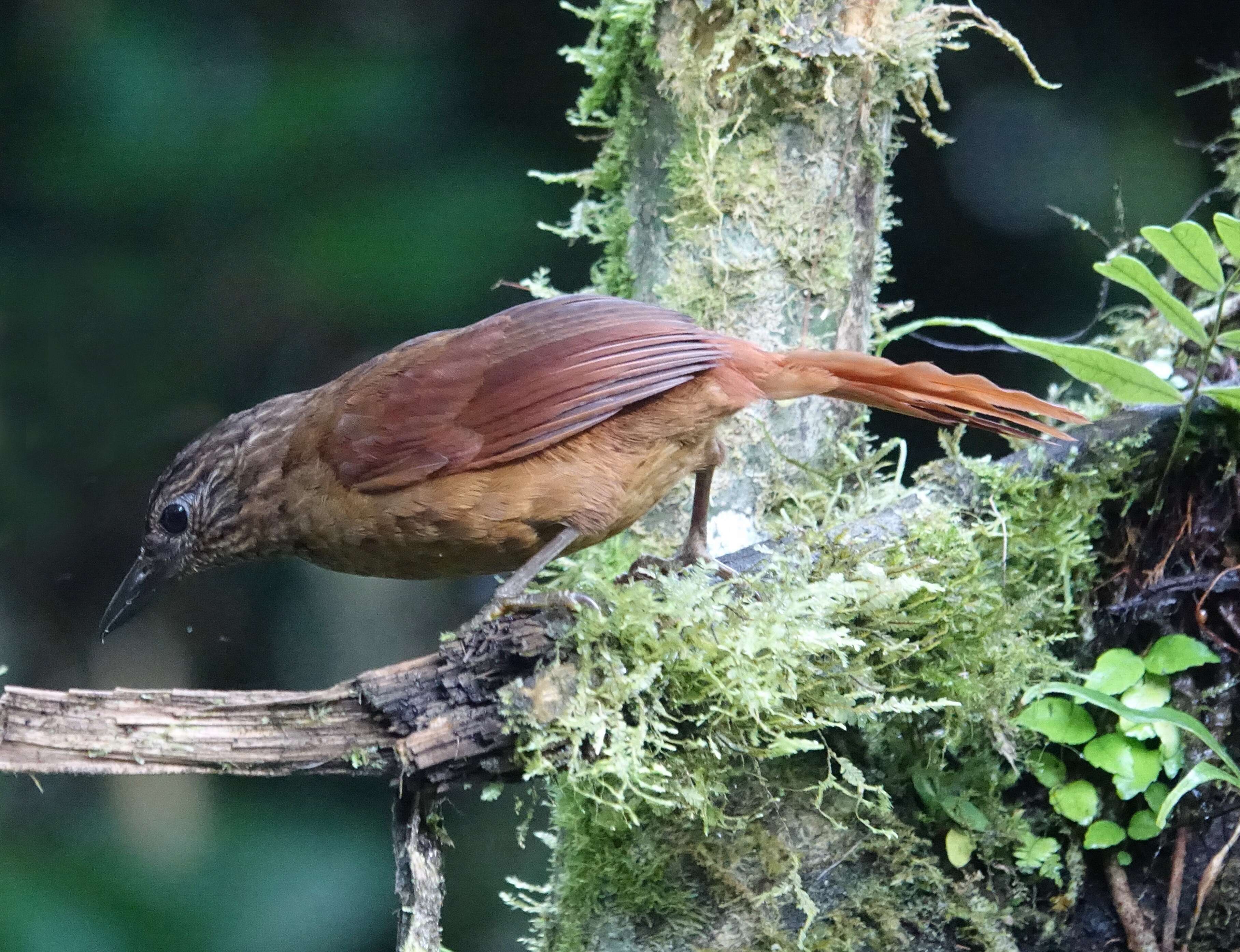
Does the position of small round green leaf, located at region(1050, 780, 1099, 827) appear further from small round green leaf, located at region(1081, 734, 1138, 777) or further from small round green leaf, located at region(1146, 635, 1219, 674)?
small round green leaf, located at region(1146, 635, 1219, 674)

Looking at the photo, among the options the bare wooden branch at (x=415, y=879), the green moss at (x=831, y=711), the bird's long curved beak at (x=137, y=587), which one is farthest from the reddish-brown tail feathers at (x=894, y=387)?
the bird's long curved beak at (x=137, y=587)

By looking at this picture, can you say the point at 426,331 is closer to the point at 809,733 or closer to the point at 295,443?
the point at 295,443

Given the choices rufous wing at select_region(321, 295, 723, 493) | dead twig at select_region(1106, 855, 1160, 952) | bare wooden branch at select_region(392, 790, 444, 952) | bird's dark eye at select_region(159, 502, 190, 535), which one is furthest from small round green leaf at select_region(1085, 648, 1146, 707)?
bird's dark eye at select_region(159, 502, 190, 535)

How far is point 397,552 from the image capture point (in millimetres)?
2041

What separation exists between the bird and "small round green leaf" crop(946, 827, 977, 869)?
2.58 feet

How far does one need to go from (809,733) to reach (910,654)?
0.85ft

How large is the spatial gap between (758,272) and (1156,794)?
1365 mm

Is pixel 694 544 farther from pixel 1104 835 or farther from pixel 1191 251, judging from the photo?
pixel 1191 251

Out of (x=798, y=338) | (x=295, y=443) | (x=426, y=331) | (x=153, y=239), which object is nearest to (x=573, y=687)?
(x=295, y=443)

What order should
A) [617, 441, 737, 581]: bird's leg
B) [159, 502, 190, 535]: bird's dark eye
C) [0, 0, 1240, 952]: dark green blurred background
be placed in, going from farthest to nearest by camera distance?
[0, 0, 1240, 952]: dark green blurred background, [617, 441, 737, 581]: bird's leg, [159, 502, 190, 535]: bird's dark eye

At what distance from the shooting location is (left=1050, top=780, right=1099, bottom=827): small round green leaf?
1956 millimetres

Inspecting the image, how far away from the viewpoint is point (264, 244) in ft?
9.83

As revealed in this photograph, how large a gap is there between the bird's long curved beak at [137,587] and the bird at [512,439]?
0.04 ft

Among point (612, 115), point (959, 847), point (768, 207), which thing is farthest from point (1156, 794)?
point (612, 115)
